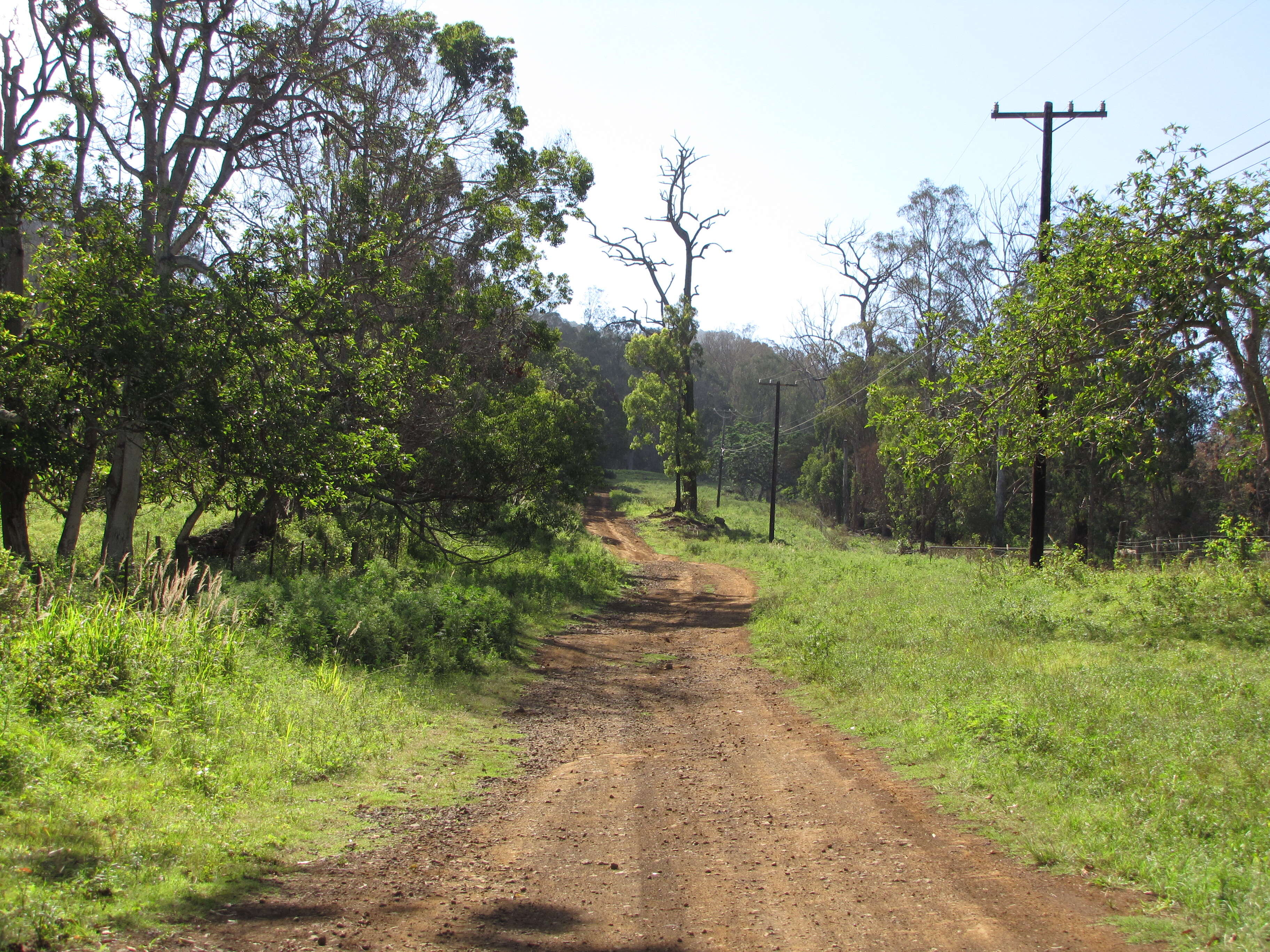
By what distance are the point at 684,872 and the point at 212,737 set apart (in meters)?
3.77

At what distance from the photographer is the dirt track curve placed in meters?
4.23

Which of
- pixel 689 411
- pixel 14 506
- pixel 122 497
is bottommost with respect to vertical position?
pixel 14 506

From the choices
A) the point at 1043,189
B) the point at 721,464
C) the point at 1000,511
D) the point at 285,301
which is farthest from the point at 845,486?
the point at 285,301

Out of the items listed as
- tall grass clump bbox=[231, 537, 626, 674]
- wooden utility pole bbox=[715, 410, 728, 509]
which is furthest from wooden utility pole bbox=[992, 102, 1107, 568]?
wooden utility pole bbox=[715, 410, 728, 509]

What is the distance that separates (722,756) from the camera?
8.10 m

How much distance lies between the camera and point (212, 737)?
22.0 feet

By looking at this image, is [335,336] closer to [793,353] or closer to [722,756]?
[722,756]

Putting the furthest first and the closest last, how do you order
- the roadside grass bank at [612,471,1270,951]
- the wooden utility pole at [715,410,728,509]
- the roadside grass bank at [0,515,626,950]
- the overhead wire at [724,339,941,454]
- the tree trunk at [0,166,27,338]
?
the wooden utility pole at [715,410,728,509]
the overhead wire at [724,339,941,454]
the tree trunk at [0,166,27,338]
the roadside grass bank at [612,471,1270,951]
the roadside grass bank at [0,515,626,950]

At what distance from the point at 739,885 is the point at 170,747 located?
4010 millimetres

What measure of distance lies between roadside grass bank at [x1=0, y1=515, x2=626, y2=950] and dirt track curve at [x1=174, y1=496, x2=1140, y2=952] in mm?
445

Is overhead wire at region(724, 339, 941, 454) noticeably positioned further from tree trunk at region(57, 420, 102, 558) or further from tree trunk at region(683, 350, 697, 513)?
tree trunk at region(57, 420, 102, 558)

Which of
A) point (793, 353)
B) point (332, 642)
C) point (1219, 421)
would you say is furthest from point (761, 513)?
point (332, 642)

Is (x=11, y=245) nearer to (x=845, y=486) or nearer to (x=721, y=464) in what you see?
(x=845, y=486)

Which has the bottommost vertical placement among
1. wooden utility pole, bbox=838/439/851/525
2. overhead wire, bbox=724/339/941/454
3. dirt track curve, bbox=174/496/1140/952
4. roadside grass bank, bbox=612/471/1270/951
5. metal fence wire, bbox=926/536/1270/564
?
dirt track curve, bbox=174/496/1140/952
